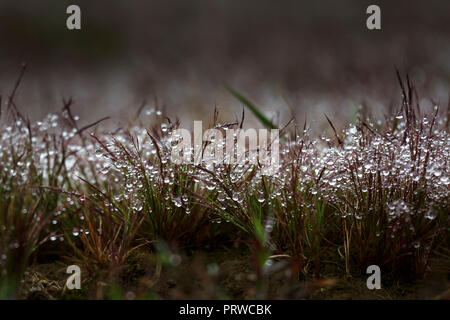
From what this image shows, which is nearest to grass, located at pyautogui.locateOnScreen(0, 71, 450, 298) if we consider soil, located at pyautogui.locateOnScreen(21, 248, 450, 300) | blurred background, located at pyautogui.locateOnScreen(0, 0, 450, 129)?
soil, located at pyautogui.locateOnScreen(21, 248, 450, 300)

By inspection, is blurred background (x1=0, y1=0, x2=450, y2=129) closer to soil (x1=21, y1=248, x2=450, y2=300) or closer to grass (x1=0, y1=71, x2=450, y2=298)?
grass (x1=0, y1=71, x2=450, y2=298)

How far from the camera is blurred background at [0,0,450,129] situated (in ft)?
15.5

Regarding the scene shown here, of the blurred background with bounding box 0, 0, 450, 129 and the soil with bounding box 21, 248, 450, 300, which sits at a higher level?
the blurred background with bounding box 0, 0, 450, 129

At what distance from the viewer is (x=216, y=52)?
7156mm

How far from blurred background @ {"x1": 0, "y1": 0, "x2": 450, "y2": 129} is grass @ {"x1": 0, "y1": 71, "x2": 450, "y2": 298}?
1878 mm

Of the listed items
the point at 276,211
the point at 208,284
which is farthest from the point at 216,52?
the point at 208,284

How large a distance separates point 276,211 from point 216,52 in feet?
19.1

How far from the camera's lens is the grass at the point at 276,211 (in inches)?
60.7

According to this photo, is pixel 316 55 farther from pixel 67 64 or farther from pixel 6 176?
pixel 6 176

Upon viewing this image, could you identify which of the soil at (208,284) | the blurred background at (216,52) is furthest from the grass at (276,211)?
the blurred background at (216,52)

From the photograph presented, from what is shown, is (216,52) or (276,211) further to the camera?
(216,52)

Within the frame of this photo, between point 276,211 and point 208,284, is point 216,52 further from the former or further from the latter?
point 208,284

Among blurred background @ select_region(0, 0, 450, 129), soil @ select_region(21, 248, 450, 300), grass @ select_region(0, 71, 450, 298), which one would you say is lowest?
soil @ select_region(21, 248, 450, 300)
